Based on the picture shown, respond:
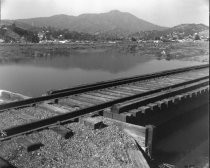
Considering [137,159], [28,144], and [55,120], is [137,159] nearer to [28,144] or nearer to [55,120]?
[28,144]

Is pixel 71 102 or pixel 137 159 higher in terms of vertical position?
pixel 71 102

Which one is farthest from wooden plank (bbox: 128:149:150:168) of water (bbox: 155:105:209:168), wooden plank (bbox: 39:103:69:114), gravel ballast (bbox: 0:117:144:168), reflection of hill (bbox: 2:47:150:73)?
reflection of hill (bbox: 2:47:150:73)

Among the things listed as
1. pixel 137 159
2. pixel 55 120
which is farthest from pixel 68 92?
pixel 137 159

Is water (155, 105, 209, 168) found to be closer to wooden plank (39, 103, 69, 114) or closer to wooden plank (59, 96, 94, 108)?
wooden plank (59, 96, 94, 108)

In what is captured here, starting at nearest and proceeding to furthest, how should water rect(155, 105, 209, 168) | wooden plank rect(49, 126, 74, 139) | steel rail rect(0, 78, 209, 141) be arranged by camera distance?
steel rail rect(0, 78, 209, 141) < wooden plank rect(49, 126, 74, 139) < water rect(155, 105, 209, 168)

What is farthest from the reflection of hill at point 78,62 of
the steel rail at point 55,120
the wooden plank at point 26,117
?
the wooden plank at point 26,117

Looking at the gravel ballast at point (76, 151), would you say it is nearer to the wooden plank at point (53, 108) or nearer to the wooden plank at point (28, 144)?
the wooden plank at point (28, 144)

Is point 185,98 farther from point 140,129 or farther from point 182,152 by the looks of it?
point 140,129

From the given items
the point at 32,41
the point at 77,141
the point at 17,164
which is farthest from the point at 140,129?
the point at 32,41
